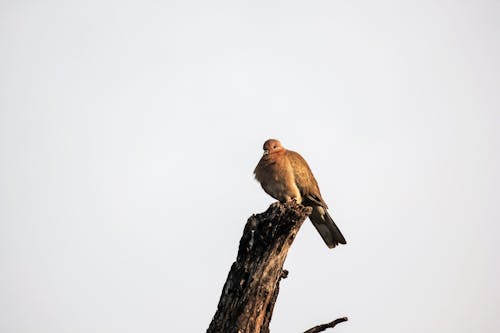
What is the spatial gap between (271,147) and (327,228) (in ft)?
4.99

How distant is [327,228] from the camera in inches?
337

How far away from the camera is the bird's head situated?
28.3 ft

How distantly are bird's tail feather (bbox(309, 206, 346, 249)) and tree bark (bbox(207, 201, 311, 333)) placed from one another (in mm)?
3138

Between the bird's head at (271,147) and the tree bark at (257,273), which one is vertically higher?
the bird's head at (271,147)

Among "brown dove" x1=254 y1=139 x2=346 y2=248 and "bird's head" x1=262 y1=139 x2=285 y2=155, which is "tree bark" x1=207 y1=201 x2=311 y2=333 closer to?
"brown dove" x1=254 y1=139 x2=346 y2=248

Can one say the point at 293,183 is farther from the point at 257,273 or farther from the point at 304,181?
the point at 257,273

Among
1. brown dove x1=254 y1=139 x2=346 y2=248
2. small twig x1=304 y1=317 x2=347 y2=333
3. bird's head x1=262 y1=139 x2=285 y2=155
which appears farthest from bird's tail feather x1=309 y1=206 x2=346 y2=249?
small twig x1=304 y1=317 x2=347 y2=333

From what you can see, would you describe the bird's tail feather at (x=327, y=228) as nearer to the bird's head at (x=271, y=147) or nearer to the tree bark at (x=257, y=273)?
the bird's head at (x=271, y=147)

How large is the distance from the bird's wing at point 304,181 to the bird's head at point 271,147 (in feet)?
0.69

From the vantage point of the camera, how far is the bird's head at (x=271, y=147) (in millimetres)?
8641

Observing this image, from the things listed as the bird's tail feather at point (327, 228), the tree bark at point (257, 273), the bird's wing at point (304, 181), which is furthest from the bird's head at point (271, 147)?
the tree bark at point (257, 273)

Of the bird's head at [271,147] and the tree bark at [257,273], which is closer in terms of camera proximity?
the tree bark at [257,273]

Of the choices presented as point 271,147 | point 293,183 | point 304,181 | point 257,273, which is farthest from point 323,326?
point 271,147

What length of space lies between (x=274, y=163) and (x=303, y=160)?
603mm
